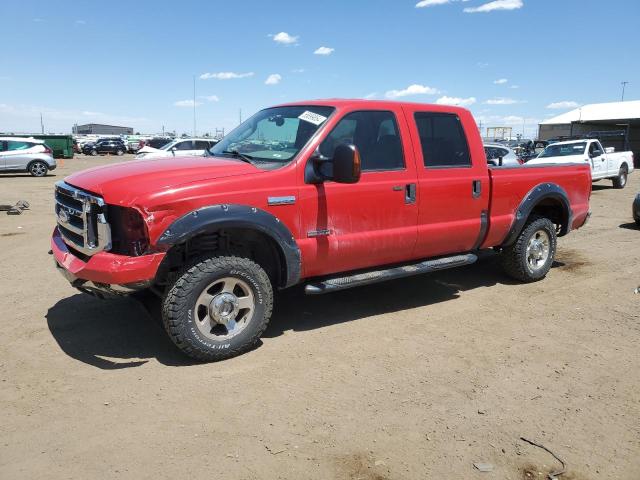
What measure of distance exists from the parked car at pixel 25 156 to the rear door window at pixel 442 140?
21194 millimetres

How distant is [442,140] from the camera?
17.0ft

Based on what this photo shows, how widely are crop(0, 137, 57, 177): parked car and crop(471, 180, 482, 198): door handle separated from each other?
21442 millimetres

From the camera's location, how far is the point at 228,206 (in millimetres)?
3830

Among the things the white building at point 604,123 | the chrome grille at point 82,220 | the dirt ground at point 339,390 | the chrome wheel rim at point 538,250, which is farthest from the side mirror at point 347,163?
the white building at point 604,123

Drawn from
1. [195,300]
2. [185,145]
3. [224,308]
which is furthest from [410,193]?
[185,145]

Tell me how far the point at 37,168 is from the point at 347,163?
71.7ft

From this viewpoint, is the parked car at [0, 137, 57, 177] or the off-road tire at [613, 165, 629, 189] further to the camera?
the parked car at [0, 137, 57, 177]

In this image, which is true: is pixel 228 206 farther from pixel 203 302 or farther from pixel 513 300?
pixel 513 300

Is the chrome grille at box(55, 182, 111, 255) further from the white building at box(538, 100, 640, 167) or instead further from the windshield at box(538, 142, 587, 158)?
the white building at box(538, 100, 640, 167)

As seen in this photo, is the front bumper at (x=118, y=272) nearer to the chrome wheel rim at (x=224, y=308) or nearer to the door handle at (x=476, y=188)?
the chrome wheel rim at (x=224, y=308)

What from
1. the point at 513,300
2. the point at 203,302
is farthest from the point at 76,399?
the point at 513,300

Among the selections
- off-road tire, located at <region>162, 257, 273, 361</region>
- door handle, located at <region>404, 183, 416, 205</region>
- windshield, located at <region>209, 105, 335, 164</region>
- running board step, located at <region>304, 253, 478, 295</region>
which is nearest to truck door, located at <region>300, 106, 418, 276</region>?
door handle, located at <region>404, 183, 416, 205</region>

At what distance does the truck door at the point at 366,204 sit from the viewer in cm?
432

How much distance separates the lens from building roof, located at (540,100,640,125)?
39.9 m
